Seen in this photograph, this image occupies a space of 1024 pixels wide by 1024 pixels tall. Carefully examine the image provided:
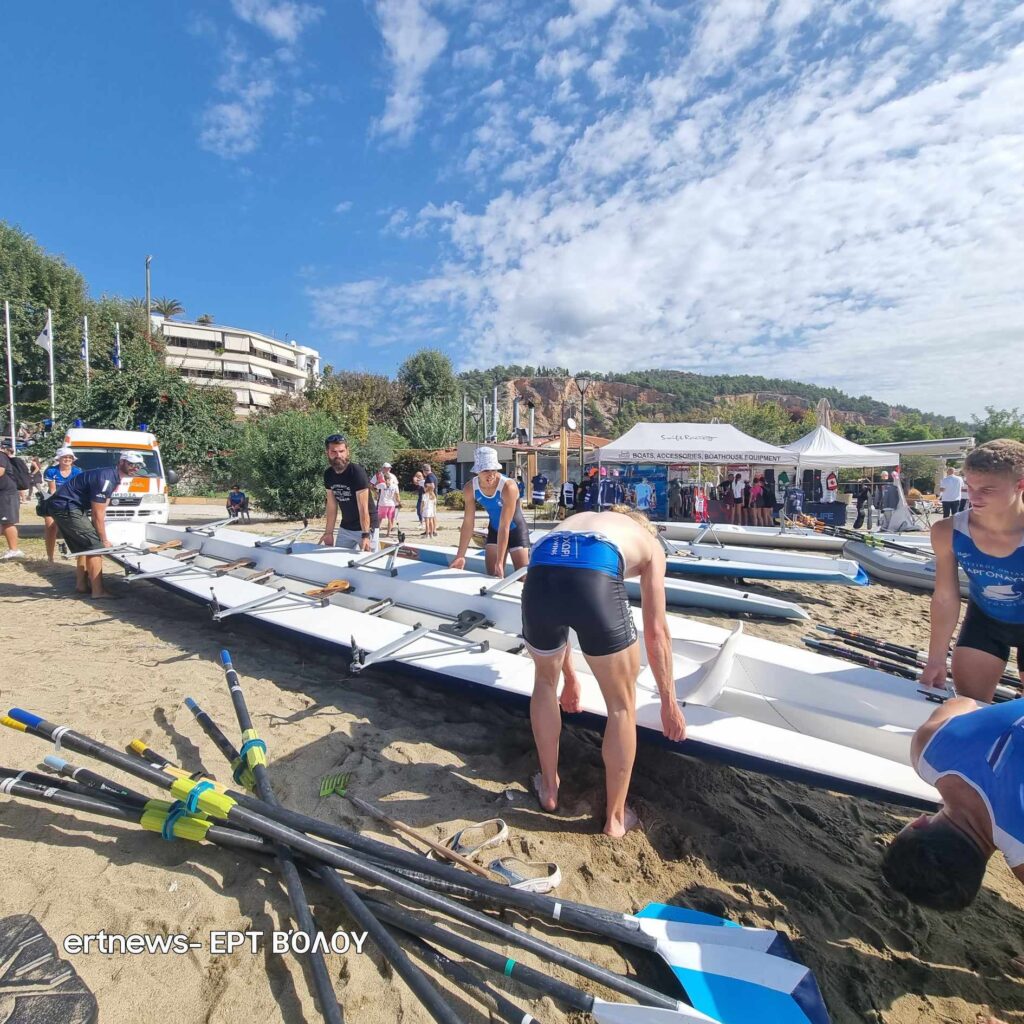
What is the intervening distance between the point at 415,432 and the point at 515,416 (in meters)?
6.39

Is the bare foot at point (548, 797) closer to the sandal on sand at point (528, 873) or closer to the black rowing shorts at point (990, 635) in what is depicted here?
the sandal on sand at point (528, 873)

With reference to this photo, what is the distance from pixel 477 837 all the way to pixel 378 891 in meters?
0.46

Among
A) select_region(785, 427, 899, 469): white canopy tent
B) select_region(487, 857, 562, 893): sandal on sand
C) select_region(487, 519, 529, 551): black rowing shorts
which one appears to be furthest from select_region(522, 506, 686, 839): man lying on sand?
select_region(785, 427, 899, 469): white canopy tent

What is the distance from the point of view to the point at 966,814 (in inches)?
54.2

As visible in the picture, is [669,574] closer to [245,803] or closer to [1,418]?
[245,803]

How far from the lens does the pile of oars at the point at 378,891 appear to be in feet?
4.88

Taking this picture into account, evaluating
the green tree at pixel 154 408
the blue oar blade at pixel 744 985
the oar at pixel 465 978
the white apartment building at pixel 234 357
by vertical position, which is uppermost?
the white apartment building at pixel 234 357

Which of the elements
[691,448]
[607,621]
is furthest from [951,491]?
[607,621]

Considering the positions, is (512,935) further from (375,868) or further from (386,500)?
(386,500)

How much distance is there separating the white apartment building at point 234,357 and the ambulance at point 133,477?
168 feet

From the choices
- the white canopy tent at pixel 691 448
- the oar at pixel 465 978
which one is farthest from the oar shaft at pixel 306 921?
the white canopy tent at pixel 691 448

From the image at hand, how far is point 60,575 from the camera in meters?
6.82

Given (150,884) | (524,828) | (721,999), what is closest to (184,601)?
(150,884)

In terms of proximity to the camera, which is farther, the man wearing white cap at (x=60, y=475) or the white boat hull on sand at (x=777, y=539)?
→ the white boat hull on sand at (x=777, y=539)
